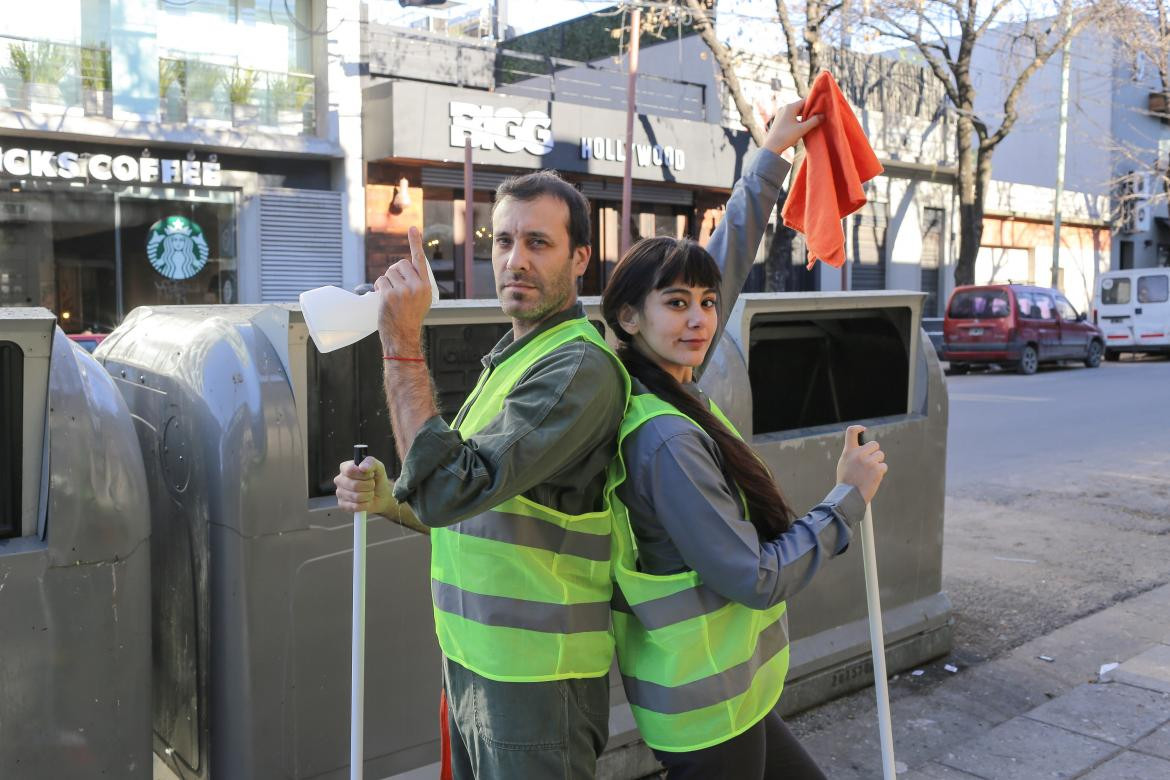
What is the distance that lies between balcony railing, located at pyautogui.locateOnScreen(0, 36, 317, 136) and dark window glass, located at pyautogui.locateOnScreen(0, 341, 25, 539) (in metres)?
14.5

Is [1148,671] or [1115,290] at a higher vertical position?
[1115,290]

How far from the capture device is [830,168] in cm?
291

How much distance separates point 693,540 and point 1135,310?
27611 mm

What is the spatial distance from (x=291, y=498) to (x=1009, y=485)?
7732mm

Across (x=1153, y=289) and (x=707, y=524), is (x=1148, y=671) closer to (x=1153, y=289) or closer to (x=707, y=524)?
(x=707, y=524)

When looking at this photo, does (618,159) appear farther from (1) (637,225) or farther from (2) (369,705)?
(2) (369,705)

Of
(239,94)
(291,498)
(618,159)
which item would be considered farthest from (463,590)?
(618,159)

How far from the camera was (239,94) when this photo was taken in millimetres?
17406

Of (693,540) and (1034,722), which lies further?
(1034,722)

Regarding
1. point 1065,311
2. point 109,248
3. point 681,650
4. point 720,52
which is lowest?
point 681,650

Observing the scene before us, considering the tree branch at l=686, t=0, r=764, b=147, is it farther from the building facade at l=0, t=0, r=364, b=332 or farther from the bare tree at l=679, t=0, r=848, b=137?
the building facade at l=0, t=0, r=364, b=332

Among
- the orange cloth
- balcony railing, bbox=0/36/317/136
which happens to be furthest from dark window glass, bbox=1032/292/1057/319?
the orange cloth

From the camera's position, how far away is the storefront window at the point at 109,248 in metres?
15.7

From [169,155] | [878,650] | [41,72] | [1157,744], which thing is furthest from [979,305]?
[878,650]
